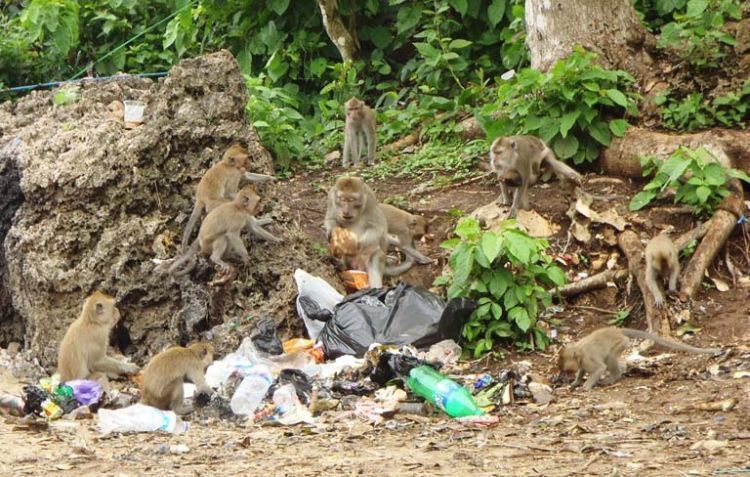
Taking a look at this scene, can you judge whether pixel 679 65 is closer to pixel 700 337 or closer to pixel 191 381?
pixel 700 337

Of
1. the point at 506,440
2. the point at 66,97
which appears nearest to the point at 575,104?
the point at 66,97

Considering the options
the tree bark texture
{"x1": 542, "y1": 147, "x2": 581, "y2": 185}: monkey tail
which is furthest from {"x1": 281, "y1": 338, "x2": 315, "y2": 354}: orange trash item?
the tree bark texture

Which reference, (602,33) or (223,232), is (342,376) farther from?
(602,33)

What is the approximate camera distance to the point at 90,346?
8430 mm

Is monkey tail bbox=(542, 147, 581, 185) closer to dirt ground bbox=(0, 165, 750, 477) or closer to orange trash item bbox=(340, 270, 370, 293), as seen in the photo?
orange trash item bbox=(340, 270, 370, 293)

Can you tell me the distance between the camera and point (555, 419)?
23.9ft

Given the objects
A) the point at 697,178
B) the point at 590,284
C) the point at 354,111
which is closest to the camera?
the point at 590,284

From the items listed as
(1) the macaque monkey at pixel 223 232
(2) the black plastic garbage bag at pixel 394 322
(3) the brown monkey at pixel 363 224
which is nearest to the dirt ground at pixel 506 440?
(2) the black plastic garbage bag at pixel 394 322

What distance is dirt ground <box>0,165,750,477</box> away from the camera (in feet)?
20.5

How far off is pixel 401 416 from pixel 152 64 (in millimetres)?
11501

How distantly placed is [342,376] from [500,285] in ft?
4.60

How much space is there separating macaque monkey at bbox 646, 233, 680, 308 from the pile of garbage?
1.42 meters

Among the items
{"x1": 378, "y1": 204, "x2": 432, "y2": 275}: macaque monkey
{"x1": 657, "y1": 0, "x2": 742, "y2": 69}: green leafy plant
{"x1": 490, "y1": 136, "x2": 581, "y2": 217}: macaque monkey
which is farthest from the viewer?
{"x1": 657, "y1": 0, "x2": 742, "y2": 69}: green leafy plant

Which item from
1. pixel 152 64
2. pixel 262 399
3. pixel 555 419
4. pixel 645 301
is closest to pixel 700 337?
pixel 645 301
